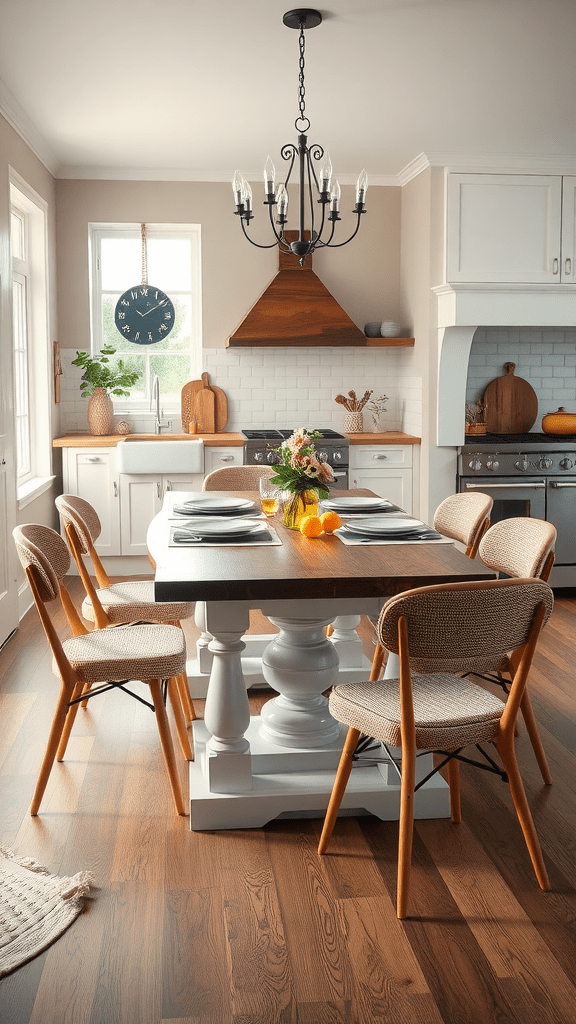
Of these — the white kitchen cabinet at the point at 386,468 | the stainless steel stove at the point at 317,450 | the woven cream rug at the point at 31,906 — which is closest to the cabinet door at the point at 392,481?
the white kitchen cabinet at the point at 386,468

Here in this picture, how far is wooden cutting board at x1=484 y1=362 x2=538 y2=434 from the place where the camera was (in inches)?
251

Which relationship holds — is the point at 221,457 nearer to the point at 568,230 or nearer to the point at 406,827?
the point at 568,230

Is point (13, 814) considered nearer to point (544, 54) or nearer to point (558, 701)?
point (558, 701)

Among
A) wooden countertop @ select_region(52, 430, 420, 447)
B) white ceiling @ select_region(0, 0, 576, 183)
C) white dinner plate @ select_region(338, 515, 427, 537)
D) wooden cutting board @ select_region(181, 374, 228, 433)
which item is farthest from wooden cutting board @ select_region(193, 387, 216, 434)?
white dinner plate @ select_region(338, 515, 427, 537)

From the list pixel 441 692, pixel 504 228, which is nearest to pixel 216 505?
pixel 441 692

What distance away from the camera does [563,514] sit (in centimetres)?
573

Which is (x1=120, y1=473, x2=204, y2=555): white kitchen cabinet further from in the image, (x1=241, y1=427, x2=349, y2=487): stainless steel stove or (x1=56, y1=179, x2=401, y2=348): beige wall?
(x1=56, y1=179, x2=401, y2=348): beige wall

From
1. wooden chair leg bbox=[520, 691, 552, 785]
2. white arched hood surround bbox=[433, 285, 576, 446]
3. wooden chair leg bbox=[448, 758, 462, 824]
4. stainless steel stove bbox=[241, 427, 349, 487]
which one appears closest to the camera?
wooden chair leg bbox=[448, 758, 462, 824]

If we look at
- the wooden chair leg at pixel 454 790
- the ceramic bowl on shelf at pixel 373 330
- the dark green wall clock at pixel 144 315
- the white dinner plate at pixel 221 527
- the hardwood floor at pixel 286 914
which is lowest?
the hardwood floor at pixel 286 914

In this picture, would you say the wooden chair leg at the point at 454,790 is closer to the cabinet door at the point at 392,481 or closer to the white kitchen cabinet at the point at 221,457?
the cabinet door at the point at 392,481

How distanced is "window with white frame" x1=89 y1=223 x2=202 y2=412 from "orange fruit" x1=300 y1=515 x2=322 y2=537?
3815mm

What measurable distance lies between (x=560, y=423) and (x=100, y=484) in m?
3.07

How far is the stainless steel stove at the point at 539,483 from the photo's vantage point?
5.68 meters

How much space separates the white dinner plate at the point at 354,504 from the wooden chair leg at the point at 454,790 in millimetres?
1158
